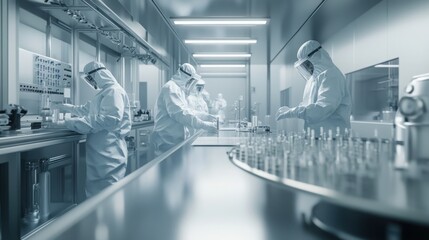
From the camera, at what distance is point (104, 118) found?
8.66 feet

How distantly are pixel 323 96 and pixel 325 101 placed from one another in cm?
5

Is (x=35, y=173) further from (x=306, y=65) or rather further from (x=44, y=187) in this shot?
(x=306, y=65)

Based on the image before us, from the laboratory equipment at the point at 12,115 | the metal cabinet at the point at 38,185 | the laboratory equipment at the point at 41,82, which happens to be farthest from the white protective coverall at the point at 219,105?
the laboratory equipment at the point at 12,115

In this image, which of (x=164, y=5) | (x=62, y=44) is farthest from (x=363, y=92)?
(x=62, y=44)

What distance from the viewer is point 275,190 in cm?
106

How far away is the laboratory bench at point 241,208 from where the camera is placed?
525 millimetres

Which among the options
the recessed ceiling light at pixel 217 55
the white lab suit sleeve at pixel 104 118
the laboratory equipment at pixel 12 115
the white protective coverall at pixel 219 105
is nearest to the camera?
the laboratory equipment at pixel 12 115

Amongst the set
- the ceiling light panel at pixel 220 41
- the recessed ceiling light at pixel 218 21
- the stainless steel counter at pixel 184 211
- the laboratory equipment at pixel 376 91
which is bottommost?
the stainless steel counter at pixel 184 211

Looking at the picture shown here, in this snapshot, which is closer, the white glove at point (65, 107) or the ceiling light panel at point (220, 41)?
the white glove at point (65, 107)

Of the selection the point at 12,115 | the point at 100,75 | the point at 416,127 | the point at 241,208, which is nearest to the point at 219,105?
the point at 100,75

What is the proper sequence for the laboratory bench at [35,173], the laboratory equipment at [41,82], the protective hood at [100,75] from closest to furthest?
the laboratory bench at [35,173] < the protective hood at [100,75] < the laboratory equipment at [41,82]

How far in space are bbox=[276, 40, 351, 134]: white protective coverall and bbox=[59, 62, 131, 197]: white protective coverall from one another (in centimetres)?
153

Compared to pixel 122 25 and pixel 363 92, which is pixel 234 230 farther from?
pixel 363 92

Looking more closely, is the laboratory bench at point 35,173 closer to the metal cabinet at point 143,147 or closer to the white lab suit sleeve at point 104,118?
the white lab suit sleeve at point 104,118
